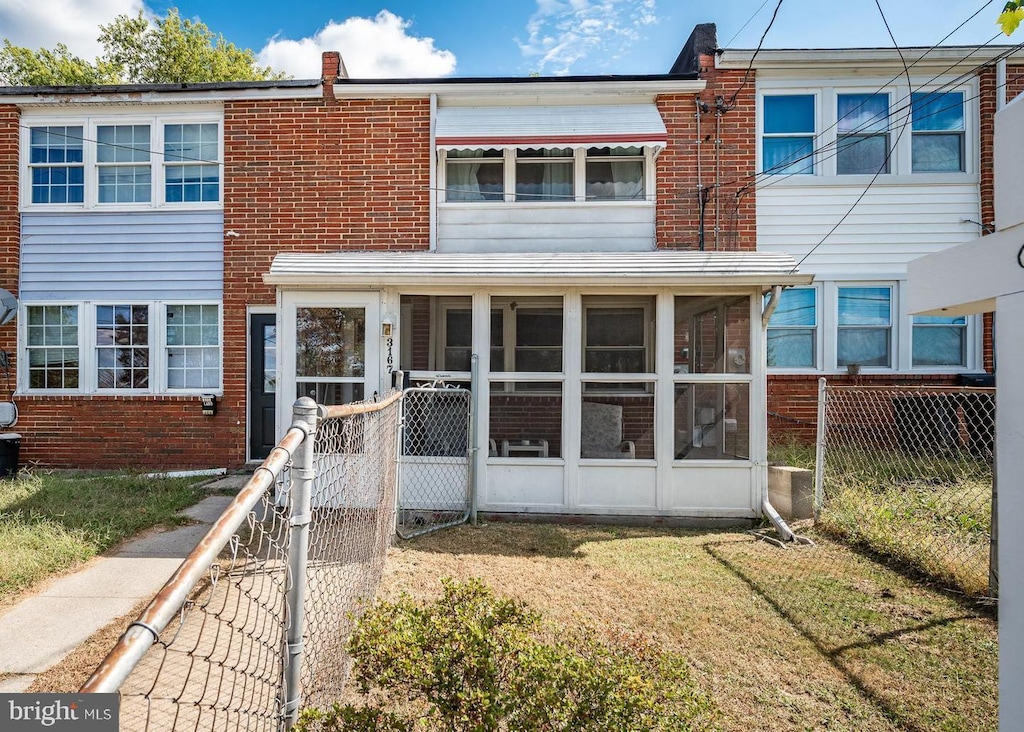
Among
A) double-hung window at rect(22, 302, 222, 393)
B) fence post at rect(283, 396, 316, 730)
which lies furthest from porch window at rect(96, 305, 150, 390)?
fence post at rect(283, 396, 316, 730)

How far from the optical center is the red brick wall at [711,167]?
337 inches

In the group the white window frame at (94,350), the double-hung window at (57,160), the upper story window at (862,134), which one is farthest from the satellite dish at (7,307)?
the upper story window at (862,134)

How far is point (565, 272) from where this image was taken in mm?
6066

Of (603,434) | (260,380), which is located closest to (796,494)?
(603,434)

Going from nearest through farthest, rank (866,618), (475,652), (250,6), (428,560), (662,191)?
(475,652)
(866,618)
(428,560)
(662,191)
(250,6)

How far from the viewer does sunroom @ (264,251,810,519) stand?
614 centimetres

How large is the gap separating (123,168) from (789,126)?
10725 millimetres

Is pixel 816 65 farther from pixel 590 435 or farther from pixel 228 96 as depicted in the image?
pixel 228 96

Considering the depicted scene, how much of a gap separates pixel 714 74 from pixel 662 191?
2.10m

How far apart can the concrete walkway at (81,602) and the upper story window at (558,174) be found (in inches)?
239

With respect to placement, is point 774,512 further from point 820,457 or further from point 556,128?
point 556,128

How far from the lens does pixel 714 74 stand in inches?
344

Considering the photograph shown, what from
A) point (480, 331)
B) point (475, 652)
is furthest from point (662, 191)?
point (475, 652)

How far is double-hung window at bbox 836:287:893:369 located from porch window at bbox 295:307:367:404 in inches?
296
